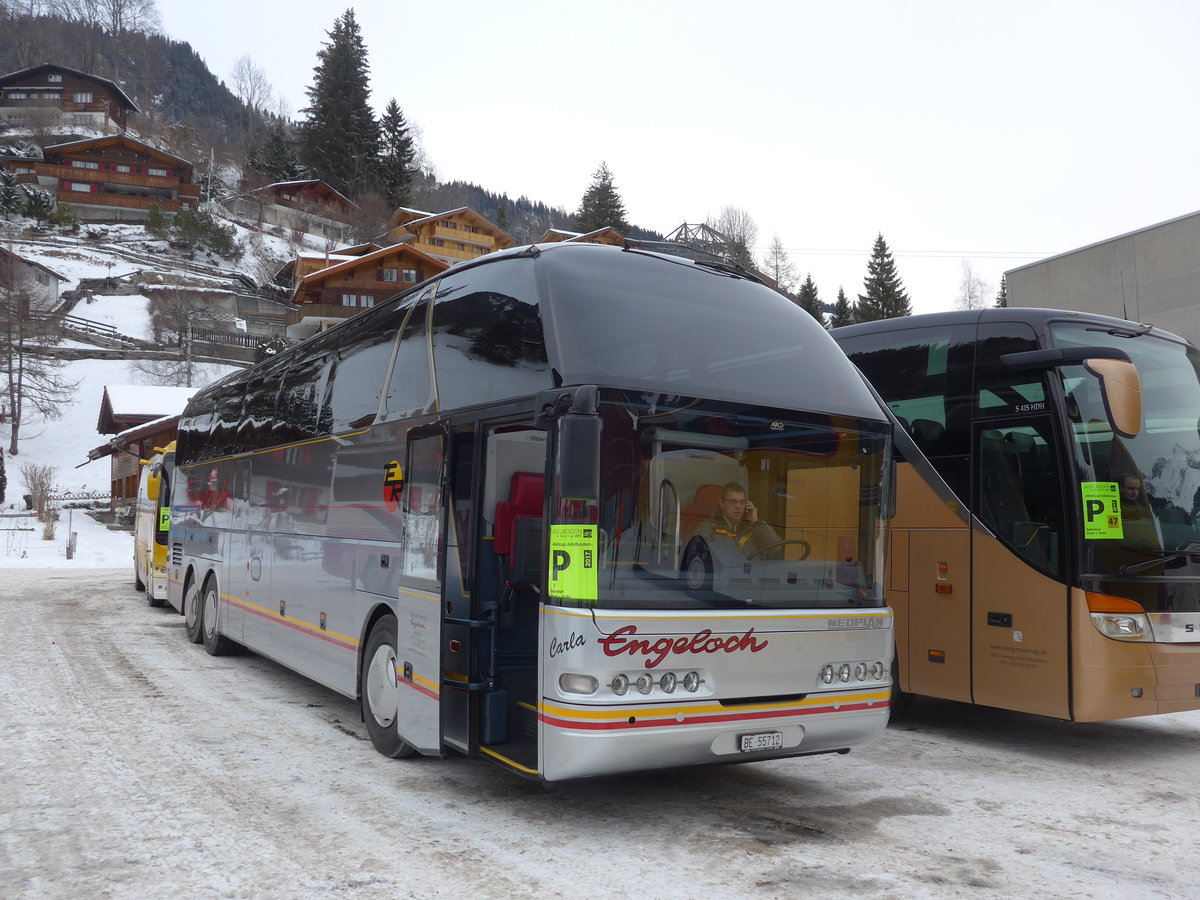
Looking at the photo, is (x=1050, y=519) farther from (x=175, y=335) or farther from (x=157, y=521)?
(x=175, y=335)

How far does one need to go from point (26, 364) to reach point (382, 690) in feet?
205

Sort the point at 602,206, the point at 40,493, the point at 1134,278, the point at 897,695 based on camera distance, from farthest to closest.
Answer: the point at 602,206
the point at 40,493
the point at 1134,278
the point at 897,695

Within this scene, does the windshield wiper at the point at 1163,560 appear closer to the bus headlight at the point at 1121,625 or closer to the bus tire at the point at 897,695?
the bus headlight at the point at 1121,625

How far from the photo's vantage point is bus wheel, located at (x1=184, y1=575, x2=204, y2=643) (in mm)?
13211

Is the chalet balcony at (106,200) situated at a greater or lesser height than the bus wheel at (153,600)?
greater

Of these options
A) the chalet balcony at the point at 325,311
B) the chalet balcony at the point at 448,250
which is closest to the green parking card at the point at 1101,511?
the chalet balcony at the point at 325,311

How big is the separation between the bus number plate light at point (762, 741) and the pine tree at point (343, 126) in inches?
3720

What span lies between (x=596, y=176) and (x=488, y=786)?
85749mm

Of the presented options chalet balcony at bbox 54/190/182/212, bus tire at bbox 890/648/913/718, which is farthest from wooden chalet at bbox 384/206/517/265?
bus tire at bbox 890/648/913/718

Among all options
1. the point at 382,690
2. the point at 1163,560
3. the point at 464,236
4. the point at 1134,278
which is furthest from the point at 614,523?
the point at 464,236

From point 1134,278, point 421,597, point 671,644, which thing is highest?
point 1134,278

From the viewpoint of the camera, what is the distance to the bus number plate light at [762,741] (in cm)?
529

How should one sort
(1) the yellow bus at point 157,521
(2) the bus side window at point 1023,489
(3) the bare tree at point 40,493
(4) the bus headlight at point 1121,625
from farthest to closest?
(3) the bare tree at point 40,493
(1) the yellow bus at point 157,521
(2) the bus side window at point 1023,489
(4) the bus headlight at point 1121,625

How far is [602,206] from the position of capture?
283ft
